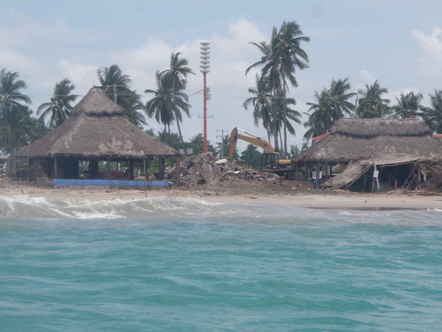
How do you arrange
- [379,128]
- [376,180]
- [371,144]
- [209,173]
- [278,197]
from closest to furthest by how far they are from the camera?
[278,197]
[376,180]
[209,173]
[371,144]
[379,128]

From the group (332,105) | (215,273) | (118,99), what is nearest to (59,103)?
(118,99)

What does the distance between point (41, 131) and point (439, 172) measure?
4293 cm

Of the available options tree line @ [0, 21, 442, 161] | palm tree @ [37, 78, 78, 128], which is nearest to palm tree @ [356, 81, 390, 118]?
tree line @ [0, 21, 442, 161]

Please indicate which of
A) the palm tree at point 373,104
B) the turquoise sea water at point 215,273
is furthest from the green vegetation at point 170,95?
the turquoise sea water at point 215,273

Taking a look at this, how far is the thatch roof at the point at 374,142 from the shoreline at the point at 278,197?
4.42 m

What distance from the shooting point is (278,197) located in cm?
2494

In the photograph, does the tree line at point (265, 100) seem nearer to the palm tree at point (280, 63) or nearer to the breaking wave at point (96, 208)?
the palm tree at point (280, 63)

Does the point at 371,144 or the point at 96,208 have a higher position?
the point at 371,144

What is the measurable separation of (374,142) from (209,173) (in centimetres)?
952

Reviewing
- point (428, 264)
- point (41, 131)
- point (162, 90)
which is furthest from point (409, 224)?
point (41, 131)

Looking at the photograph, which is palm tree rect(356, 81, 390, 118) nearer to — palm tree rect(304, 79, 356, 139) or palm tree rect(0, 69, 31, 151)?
palm tree rect(304, 79, 356, 139)

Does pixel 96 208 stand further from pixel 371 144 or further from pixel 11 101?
pixel 11 101

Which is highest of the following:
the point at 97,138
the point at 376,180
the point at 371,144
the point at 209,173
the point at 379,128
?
the point at 379,128

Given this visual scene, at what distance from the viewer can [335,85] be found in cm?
4681
